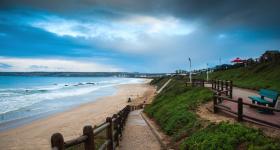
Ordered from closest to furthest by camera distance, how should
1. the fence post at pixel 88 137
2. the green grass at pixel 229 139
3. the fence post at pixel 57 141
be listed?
the fence post at pixel 57 141, the fence post at pixel 88 137, the green grass at pixel 229 139

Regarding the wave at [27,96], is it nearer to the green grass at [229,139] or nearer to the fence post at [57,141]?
the green grass at [229,139]

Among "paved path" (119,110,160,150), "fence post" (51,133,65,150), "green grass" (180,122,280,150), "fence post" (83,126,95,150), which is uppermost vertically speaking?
"fence post" (51,133,65,150)

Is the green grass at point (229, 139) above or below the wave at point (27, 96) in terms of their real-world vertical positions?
above

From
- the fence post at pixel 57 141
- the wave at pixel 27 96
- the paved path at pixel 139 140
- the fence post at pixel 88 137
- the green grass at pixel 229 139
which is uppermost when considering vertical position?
the fence post at pixel 57 141

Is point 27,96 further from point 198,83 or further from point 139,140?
point 139,140

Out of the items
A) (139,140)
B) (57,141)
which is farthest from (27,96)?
(57,141)

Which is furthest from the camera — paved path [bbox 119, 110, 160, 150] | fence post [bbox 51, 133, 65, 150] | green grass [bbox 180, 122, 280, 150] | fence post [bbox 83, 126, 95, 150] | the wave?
the wave

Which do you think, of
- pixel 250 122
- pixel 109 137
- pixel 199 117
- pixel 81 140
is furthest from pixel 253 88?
pixel 81 140

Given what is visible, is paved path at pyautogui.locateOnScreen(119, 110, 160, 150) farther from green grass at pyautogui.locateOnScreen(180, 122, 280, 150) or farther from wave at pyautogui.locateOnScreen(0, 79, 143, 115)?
wave at pyautogui.locateOnScreen(0, 79, 143, 115)

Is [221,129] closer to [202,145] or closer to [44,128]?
[202,145]

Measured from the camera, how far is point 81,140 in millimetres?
5305

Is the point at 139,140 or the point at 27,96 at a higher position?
the point at 139,140

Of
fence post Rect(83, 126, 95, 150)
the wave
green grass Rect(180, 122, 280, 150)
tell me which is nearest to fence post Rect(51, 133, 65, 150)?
fence post Rect(83, 126, 95, 150)

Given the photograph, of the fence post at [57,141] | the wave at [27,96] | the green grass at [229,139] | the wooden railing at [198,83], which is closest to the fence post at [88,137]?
the fence post at [57,141]
